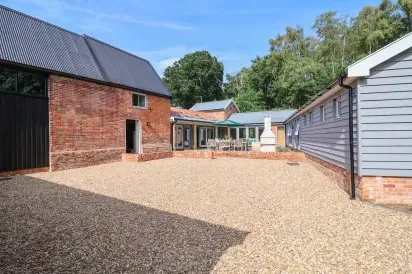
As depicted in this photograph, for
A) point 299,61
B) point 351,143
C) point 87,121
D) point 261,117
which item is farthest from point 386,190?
point 299,61

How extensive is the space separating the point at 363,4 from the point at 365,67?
135 feet

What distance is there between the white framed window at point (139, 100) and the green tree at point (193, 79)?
3795 cm

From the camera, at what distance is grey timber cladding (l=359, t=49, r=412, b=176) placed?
19.5 ft

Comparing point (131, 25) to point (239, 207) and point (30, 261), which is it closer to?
point (239, 207)

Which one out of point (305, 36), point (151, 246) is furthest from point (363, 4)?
point (151, 246)

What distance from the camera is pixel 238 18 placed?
2633 centimetres

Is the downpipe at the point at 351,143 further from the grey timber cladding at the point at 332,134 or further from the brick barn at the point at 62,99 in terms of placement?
the brick barn at the point at 62,99

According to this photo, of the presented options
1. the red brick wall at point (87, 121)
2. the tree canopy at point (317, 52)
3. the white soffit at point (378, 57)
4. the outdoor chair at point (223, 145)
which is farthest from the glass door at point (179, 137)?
the white soffit at point (378, 57)

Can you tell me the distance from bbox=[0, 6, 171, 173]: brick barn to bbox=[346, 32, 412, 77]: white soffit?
1133 centimetres

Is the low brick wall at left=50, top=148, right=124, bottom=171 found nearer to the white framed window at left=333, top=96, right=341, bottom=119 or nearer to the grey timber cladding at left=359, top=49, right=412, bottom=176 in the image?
the white framed window at left=333, top=96, right=341, bottom=119

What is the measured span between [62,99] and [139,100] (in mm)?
6021

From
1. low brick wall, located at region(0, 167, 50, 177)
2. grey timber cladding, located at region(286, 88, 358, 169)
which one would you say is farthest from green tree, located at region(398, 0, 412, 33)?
low brick wall, located at region(0, 167, 50, 177)

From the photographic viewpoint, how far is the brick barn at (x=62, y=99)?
10.1 meters

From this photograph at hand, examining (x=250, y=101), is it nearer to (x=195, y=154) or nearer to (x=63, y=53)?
(x=195, y=154)
